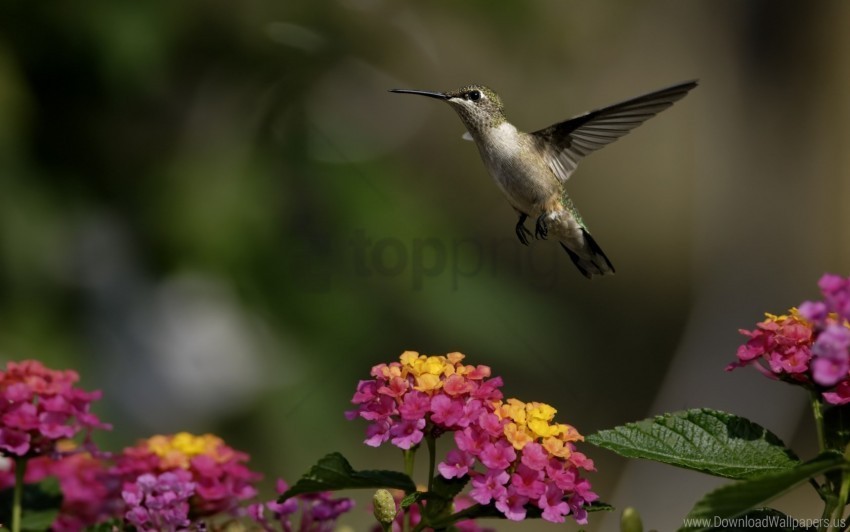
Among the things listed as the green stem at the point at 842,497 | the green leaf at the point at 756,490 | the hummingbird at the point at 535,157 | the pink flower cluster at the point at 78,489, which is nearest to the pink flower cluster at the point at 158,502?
the pink flower cluster at the point at 78,489

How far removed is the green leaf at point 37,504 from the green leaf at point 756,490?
0.74 metres

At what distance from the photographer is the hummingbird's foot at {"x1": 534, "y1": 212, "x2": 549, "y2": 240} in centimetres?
179

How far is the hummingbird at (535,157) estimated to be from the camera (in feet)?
5.86

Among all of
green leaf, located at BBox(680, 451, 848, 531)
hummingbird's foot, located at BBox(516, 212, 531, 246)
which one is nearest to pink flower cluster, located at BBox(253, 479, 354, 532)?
green leaf, located at BBox(680, 451, 848, 531)

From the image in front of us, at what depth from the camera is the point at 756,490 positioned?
90cm

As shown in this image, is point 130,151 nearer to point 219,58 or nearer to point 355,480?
point 219,58

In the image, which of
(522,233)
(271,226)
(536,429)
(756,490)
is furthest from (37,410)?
(271,226)

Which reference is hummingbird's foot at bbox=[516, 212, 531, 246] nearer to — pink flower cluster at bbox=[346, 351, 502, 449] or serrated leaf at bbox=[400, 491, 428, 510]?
pink flower cluster at bbox=[346, 351, 502, 449]

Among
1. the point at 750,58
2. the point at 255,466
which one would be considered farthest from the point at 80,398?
the point at 750,58

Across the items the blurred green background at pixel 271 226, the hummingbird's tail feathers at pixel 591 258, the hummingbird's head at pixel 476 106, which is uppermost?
the blurred green background at pixel 271 226

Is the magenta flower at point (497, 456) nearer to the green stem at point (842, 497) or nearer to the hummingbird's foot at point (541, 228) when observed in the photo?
the green stem at point (842, 497)

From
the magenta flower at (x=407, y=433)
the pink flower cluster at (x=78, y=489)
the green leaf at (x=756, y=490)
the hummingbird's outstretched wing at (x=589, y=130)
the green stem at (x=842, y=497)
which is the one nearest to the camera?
the green leaf at (x=756, y=490)

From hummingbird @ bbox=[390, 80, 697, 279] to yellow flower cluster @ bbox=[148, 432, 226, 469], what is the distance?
0.66 meters

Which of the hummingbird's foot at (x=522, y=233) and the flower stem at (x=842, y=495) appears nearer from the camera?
the flower stem at (x=842, y=495)
